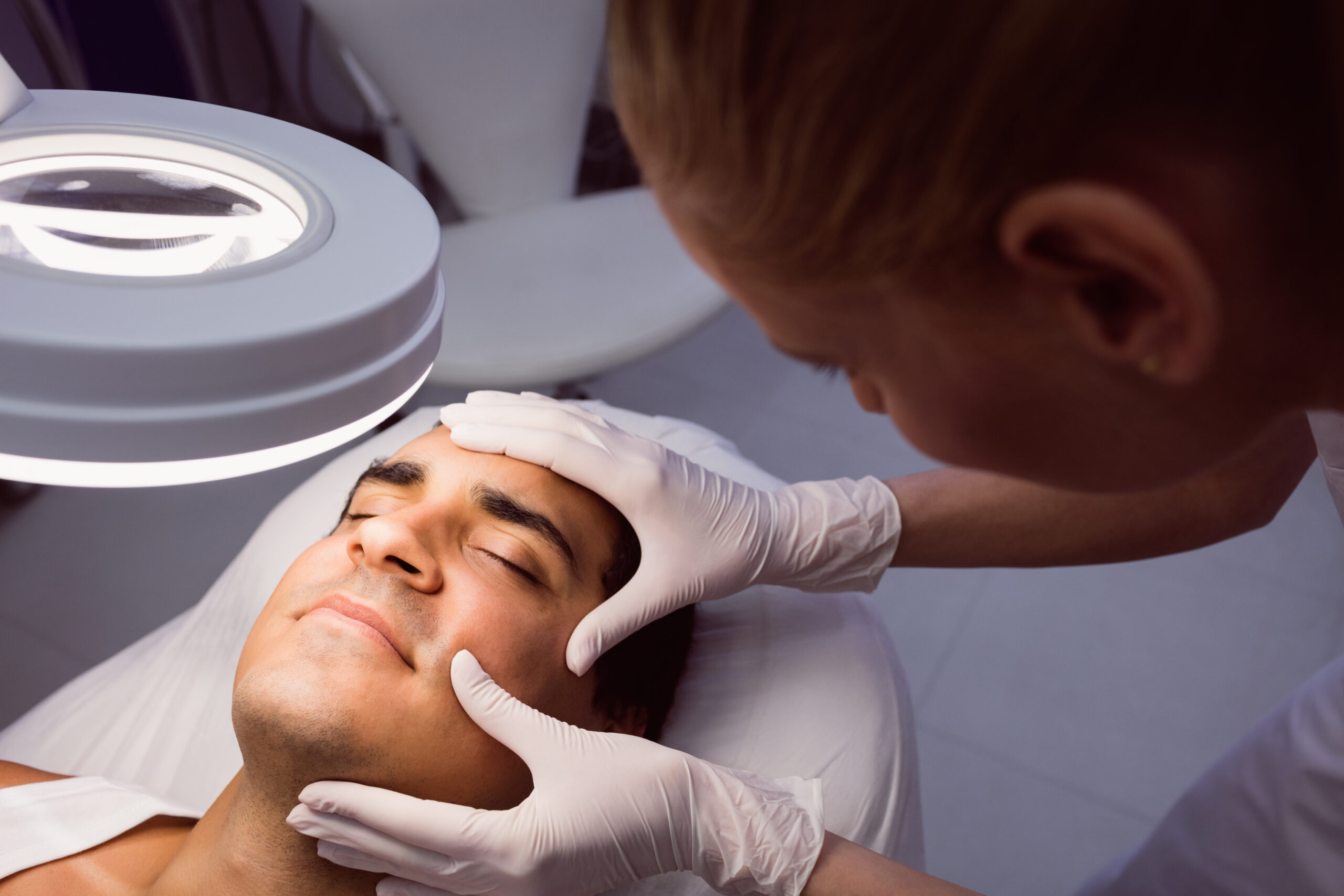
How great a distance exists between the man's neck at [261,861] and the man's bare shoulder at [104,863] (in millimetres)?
77

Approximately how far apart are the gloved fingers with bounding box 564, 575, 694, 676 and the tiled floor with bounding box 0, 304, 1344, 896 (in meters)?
1.11

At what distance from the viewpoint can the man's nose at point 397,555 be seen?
1072 mm

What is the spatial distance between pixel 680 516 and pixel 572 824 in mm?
426

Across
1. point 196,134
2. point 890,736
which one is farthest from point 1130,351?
point 890,736

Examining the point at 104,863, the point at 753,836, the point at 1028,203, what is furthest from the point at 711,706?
the point at 1028,203

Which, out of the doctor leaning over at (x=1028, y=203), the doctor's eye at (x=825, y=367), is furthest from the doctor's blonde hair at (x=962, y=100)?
the doctor's eye at (x=825, y=367)

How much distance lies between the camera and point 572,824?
1.03 metres

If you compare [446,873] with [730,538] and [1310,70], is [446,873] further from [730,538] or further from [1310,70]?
[1310,70]

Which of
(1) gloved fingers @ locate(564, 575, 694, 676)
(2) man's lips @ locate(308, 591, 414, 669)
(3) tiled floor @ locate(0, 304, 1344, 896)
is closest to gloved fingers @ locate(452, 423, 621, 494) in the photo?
(1) gloved fingers @ locate(564, 575, 694, 676)

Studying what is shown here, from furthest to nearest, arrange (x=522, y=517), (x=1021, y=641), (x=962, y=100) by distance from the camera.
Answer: (x=1021, y=641) < (x=522, y=517) < (x=962, y=100)

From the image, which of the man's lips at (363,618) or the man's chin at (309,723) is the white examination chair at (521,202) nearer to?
the man's lips at (363,618)

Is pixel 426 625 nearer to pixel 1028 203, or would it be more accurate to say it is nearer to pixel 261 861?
pixel 261 861

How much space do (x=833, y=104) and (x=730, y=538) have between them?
908 mm

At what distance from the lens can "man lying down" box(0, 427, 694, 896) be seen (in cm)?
100
